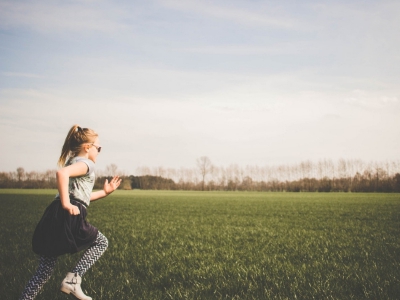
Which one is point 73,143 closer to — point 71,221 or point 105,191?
point 105,191

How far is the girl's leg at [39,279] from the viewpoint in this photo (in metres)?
3.87

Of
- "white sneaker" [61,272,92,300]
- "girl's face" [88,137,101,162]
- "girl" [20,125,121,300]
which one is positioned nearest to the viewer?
"girl" [20,125,121,300]

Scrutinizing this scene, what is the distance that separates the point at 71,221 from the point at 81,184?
47 cm

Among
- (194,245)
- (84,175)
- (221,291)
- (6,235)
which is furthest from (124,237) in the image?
(84,175)

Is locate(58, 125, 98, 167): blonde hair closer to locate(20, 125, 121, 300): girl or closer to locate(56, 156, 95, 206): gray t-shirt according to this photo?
locate(20, 125, 121, 300): girl

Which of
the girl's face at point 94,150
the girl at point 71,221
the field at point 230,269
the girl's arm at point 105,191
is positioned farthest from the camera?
the field at point 230,269

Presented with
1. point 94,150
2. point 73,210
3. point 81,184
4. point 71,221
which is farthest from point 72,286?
point 94,150

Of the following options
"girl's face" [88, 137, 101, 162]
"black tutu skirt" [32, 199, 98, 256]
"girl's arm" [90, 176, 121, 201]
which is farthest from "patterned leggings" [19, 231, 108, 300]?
"girl's face" [88, 137, 101, 162]

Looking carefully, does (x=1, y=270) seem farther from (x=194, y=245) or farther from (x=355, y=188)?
(x=355, y=188)

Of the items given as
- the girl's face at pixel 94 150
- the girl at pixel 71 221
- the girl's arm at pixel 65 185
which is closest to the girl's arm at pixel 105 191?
the girl at pixel 71 221

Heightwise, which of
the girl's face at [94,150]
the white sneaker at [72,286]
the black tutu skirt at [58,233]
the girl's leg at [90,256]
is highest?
the girl's face at [94,150]

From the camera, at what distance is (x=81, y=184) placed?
4129 millimetres

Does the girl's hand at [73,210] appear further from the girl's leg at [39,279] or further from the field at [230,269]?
the field at [230,269]

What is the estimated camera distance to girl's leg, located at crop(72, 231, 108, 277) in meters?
4.18
